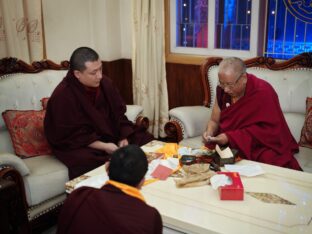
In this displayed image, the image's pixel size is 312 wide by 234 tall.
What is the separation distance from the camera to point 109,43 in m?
4.14

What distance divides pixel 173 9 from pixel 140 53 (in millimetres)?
549

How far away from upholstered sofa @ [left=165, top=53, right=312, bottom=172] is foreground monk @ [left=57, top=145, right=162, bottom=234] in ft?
5.41

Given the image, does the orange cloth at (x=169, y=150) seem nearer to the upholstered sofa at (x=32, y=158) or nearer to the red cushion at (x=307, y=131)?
the upholstered sofa at (x=32, y=158)

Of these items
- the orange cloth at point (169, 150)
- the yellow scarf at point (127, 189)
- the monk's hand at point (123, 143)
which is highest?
the yellow scarf at point (127, 189)

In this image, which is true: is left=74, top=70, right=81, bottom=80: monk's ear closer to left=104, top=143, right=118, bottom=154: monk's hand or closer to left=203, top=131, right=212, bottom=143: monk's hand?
left=104, top=143, right=118, bottom=154: monk's hand

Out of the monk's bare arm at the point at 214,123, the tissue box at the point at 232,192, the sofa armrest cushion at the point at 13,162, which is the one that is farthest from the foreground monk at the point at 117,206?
the monk's bare arm at the point at 214,123

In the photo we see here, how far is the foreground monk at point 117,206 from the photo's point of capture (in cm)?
118

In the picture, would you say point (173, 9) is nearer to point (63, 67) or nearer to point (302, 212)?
point (63, 67)

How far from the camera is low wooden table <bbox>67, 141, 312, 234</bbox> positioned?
1.64 meters

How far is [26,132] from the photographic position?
2.69 meters

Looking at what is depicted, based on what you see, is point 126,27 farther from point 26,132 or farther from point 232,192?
point 232,192

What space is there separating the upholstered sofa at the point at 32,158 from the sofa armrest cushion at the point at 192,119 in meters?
0.26

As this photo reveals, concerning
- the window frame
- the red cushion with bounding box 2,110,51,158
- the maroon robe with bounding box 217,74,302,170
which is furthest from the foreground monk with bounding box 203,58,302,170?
the window frame

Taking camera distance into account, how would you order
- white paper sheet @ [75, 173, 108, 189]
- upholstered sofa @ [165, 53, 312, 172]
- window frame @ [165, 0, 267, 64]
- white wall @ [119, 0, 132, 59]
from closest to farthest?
white paper sheet @ [75, 173, 108, 189] < upholstered sofa @ [165, 53, 312, 172] < window frame @ [165, 0, 267, 64] < white wall @ [119, 0, 132, 59]
